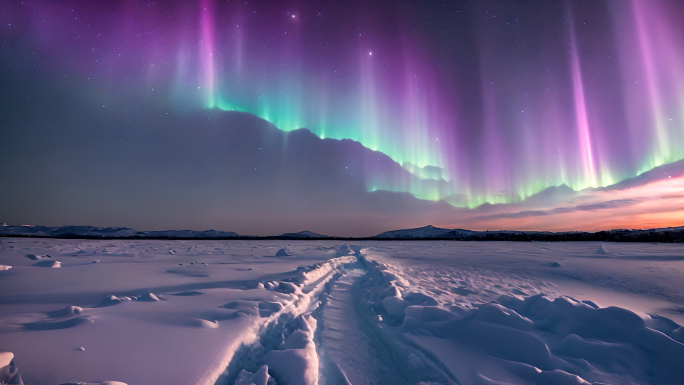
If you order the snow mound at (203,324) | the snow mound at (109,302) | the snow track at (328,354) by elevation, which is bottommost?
the snow track at (328,354)

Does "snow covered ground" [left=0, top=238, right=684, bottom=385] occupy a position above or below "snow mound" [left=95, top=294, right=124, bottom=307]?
below

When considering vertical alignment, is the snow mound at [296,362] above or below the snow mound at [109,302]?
below

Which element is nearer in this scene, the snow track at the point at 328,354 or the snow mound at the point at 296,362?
the snow mound at the point at 296,362

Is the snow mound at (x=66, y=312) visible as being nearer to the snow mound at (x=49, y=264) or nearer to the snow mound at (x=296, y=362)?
the snow mound at (x=296, y=362)

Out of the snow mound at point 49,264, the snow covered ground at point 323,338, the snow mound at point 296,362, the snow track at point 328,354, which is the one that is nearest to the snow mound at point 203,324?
the snow covered ground at point 323,338

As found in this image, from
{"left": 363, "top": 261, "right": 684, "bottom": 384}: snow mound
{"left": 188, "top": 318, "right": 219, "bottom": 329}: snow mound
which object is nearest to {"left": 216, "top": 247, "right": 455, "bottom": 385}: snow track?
{"left": 363, "top": 261, "right": 684, "bottom": 384}: snow mound

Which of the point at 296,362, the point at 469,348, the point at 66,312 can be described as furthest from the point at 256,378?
the point at 66,312

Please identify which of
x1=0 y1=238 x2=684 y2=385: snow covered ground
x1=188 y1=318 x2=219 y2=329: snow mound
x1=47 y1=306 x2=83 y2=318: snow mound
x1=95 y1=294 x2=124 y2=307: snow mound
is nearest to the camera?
x1=0 y1=238 x2=684 y2=385: snow covered ground

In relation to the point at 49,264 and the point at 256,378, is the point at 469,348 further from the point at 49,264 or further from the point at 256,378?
the point at 49,264

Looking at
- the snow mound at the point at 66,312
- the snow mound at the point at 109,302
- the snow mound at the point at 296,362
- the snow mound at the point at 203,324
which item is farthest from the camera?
the snow mound at the point at 109,302

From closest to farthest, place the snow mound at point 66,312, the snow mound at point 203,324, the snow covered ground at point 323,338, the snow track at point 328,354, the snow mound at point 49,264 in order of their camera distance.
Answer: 1. the snow covered ground at point 323,338
2. the snow track at point 328,354
3. the snow mound at point 203,324
4. the snow mound at point 66,312
5. the snow mound at point 49,264

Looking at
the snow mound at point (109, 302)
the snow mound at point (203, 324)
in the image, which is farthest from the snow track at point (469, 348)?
the snow mound at point (109, 302)

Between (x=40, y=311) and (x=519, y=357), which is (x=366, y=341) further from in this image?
(x=40, y=311)

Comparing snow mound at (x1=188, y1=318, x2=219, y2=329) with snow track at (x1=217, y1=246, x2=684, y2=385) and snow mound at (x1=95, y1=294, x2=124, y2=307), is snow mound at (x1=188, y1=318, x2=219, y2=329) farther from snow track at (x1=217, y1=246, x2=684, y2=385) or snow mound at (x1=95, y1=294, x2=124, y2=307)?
snow mound at (x1=95, y1=294, x2=124, y2=307)
